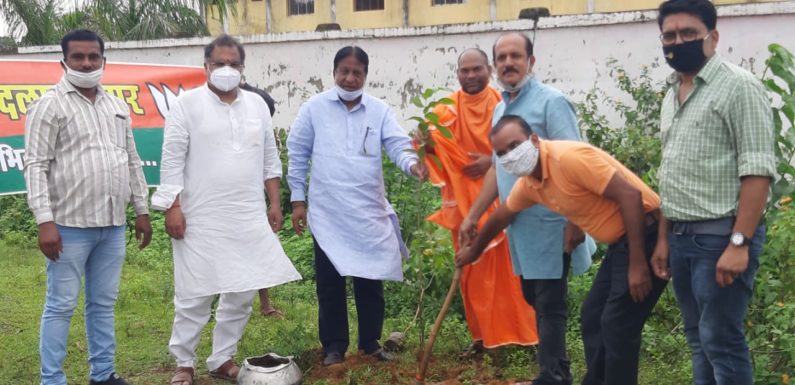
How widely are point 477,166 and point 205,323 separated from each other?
5.75 feet

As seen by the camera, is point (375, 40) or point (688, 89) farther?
point (375, 40)

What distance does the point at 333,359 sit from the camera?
5.12m

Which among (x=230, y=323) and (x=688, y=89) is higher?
(x=688, y=89)

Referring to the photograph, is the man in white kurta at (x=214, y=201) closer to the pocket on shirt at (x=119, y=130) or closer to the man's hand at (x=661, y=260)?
the pocket on shirt at (x=119, y=130)

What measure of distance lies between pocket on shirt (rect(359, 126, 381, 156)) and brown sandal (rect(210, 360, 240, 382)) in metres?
1.40

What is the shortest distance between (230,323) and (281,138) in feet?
15.3

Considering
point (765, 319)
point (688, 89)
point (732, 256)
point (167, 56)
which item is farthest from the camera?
point (167, 56)

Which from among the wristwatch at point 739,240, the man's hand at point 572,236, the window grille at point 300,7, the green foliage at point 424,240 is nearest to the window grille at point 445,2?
the window grille at point 300,7

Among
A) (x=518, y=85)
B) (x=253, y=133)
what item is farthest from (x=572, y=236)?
(x=253, y=133)

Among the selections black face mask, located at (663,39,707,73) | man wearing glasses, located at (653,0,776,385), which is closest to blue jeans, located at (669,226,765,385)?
man wearing glasses, located at (653,0,776,385)

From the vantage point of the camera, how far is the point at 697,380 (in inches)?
147

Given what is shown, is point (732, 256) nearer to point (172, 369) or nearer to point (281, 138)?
point (172, 369)

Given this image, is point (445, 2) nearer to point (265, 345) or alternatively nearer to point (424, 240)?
point (265, 345)

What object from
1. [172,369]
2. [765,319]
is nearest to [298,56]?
[172,369]
